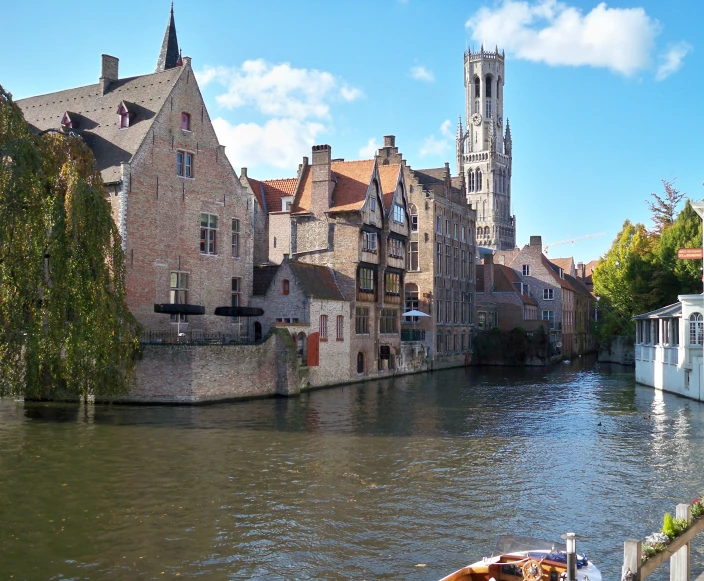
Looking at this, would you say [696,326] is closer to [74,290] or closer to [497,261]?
[74,290]

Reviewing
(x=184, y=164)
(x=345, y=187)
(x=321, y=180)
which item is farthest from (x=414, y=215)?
(x=184, y=164)

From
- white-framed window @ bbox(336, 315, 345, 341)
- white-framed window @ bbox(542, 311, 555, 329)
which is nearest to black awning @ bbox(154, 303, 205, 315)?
white-framed window @ bbox(336, 315, 345, 341)

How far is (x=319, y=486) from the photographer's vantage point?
17.6 m

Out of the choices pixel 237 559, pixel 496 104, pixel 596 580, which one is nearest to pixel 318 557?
pixel 237 559

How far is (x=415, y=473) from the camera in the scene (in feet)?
63.1

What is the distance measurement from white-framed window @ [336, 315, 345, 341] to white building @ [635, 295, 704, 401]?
1795 centimetres

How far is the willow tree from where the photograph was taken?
23.3m

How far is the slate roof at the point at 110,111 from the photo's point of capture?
3741cm

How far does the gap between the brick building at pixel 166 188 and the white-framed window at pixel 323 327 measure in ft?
16.2

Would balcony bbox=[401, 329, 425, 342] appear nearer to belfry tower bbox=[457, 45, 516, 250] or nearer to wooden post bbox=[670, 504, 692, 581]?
wooden post bbox=[670, 504, 692, 581]

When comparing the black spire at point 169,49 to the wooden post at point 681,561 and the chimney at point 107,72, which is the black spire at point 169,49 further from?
the wooden post at point 681,561

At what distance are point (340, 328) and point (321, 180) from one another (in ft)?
32.9

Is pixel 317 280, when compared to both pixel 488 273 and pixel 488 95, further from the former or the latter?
pixel 488 95

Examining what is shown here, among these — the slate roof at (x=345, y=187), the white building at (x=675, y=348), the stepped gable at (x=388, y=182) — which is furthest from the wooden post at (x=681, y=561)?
the stepped gable at (x=388, y=182)
